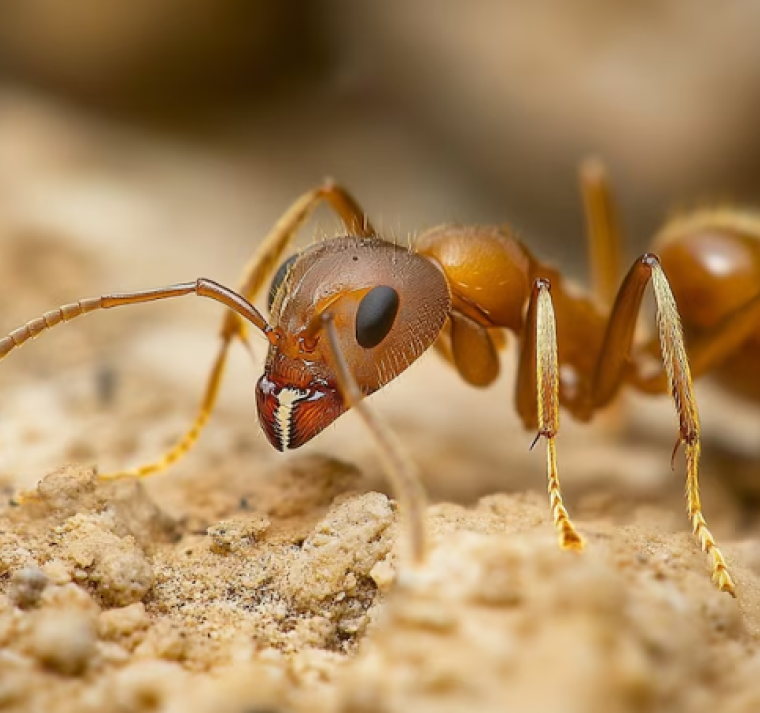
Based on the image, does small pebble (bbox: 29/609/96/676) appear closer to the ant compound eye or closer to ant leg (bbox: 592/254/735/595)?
the ant compound eye

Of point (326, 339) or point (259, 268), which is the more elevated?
point (259, 268)

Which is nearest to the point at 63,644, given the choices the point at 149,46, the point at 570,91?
the point at 570,91

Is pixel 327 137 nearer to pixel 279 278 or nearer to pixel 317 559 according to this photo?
pixel 279 278

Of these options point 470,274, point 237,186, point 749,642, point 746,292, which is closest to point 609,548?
point 749,642

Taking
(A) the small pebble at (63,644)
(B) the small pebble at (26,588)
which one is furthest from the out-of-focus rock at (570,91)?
(A) the small pebble at (63,644)

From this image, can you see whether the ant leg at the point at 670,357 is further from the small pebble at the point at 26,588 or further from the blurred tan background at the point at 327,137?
the small pebble at the point at 26,588

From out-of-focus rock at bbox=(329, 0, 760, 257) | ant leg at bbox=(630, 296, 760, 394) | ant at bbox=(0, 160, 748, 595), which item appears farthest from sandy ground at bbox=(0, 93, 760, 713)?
out-of-focus rock at bbox=(329, 0, 760, 257)

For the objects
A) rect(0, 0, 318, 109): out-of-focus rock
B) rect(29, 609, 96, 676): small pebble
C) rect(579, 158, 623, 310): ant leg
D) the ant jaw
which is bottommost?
rect(29, 609, 96, 676): small pebble
